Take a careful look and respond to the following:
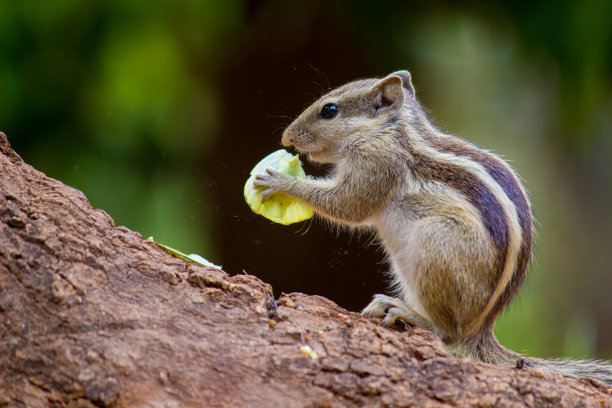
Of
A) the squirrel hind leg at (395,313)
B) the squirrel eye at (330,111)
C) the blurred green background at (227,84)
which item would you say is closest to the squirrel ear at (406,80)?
the squirrel eye at (330,111)

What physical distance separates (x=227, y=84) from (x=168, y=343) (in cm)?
401

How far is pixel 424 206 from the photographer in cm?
344

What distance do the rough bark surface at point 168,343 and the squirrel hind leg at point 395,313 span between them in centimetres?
27

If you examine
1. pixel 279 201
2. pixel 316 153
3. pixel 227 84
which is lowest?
pixel 279 201

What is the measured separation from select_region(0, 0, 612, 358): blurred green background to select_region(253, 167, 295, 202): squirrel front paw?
1.69 m

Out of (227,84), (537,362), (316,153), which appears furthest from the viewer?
(227,84)

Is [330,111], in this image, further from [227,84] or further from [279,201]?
[227,84]

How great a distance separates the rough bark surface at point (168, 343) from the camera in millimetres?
2260

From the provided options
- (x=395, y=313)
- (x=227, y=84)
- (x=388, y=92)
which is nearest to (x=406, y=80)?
(x=388, y=92)

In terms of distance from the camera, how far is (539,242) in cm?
714

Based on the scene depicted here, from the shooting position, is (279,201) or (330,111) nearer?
(279,201)

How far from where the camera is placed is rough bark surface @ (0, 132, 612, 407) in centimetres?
226

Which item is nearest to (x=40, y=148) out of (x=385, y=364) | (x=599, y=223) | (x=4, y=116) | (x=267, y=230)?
(x=4, y=116)

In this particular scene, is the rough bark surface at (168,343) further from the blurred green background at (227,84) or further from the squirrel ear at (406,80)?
the blurred green background at (227,84)
